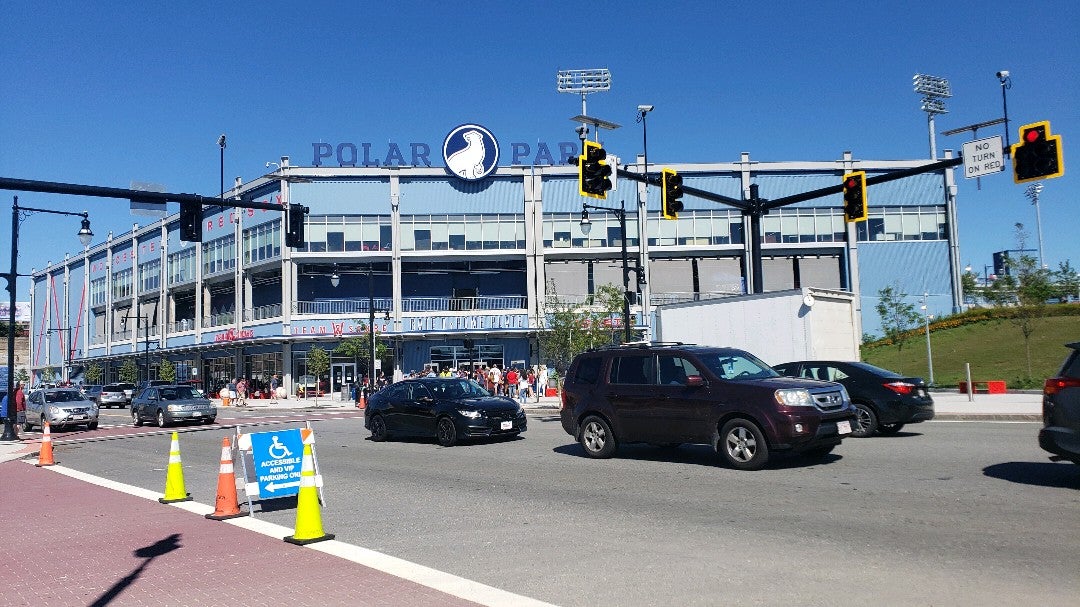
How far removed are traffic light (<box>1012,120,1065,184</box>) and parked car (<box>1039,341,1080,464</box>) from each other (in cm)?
836

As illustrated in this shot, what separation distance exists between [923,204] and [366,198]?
128 feet

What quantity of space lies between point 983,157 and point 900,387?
5927mm

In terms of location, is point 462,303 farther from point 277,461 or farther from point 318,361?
point 277,461

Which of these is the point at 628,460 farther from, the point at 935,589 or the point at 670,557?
the point at 935,589

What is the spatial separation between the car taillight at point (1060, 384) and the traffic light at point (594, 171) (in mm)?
10777

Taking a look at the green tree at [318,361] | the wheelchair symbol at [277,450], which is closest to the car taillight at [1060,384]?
the wheelchair symbol at [277,450]

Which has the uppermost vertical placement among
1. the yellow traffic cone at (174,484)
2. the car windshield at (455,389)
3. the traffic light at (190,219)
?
the traffic light at (190,219)

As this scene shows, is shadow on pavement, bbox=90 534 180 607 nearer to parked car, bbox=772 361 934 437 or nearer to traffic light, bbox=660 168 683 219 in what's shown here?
parked car, bbox=772 361 934 437

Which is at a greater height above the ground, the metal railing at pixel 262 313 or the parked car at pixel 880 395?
the metal railing at pixel 262 313

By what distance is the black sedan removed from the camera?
1670cm

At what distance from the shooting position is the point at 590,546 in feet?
24.0

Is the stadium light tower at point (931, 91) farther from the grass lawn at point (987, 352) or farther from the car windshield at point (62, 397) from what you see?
the car windshield at point (62, 397)

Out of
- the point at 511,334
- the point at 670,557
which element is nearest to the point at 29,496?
the point at 670,557

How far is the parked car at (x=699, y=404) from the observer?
11.3 m
